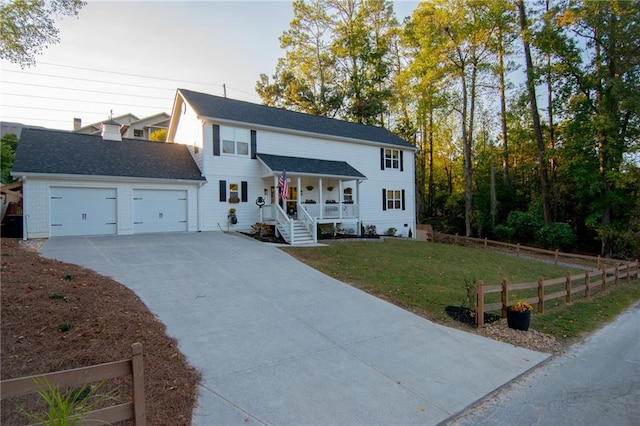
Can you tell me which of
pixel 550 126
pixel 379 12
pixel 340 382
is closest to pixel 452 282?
pixel 340 382

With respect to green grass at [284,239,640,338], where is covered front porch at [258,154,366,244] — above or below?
above

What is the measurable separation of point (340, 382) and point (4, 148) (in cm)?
3693

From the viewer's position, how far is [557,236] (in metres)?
22.7

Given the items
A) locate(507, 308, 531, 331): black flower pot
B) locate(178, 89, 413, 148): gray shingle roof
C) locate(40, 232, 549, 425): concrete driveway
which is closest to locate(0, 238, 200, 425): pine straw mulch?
locate(40, 232, 549, 425): concrete driveway

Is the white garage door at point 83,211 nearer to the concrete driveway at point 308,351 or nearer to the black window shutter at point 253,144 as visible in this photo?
the concrete driveway at point 308,351

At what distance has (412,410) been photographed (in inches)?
150

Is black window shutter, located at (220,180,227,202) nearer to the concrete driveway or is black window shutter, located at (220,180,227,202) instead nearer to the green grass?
the green grass

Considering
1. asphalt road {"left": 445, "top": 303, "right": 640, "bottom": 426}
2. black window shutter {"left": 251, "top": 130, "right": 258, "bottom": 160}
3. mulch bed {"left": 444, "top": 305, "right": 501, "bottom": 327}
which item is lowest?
asphalt road {"left": 445, "top": 303, "right": 640, "bottom": 426}

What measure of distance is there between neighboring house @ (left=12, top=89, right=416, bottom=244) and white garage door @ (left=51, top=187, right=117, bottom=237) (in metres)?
0.03

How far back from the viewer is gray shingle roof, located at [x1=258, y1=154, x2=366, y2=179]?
17.5 m

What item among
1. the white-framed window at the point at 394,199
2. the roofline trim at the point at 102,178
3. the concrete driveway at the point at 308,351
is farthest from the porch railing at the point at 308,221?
the white-framed window at the point at 394,199

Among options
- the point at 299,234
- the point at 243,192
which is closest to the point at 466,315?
the point at 299,234

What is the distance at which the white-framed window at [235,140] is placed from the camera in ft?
56.8

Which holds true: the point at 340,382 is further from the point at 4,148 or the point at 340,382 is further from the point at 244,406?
the point at 4,148
